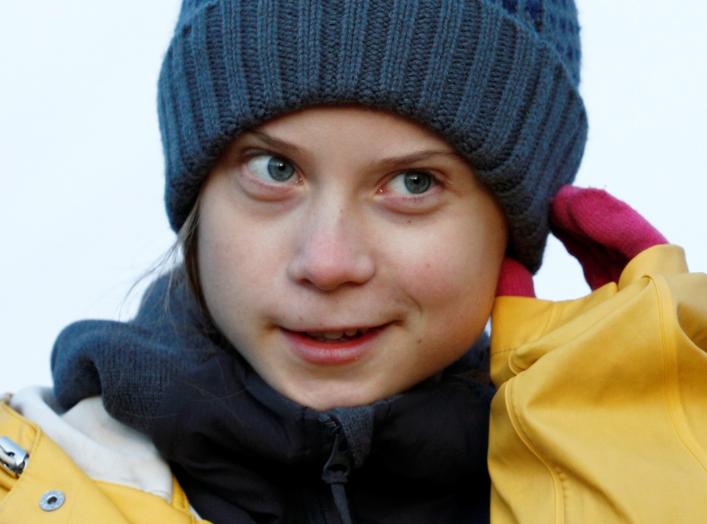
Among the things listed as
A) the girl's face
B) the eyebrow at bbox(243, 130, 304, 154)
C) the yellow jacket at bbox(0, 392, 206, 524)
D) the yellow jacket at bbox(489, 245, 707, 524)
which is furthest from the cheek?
the yellow jacket at bbox(489, 245, 707, 524)

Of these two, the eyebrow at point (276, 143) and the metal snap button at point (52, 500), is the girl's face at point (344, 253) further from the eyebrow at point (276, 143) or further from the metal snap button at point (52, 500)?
the metal snap button at point (52, 500)

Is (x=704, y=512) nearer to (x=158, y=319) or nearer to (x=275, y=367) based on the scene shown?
(x=275, y=367)

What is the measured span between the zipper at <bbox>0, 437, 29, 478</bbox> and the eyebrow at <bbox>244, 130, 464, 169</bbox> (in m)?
0.50

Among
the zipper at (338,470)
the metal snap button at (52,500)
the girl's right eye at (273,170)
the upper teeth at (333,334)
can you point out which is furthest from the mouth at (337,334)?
the metal snap button at (52,500)

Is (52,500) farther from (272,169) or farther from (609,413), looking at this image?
(609,413)

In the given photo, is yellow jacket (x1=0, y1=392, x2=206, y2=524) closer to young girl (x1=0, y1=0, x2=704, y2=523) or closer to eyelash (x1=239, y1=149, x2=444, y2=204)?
young girl (x1=0, y1=0, x2=704, y2=523)

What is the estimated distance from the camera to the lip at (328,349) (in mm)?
1593

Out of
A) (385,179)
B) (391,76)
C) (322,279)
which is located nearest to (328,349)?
(322,279)

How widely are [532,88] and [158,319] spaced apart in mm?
646

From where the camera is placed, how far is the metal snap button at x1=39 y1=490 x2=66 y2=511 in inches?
57.9

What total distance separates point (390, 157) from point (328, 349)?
0.26 m

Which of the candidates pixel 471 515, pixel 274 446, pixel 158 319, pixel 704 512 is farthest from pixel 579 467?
pixel 158 319

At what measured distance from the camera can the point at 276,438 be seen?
1.59 m

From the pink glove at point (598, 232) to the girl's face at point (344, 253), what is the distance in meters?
0.10
